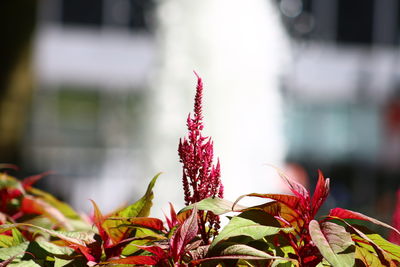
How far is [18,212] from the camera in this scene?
1.79 meters

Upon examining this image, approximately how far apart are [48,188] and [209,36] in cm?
283

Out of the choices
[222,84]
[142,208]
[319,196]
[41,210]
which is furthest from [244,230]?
[222,84]

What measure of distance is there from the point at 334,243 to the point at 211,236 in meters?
0.26

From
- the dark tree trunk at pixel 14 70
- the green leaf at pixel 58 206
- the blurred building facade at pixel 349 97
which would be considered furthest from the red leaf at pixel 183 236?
the blurred building facade at pixel 349 97

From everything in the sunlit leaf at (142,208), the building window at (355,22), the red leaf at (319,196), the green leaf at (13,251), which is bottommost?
the building window at (355,22)

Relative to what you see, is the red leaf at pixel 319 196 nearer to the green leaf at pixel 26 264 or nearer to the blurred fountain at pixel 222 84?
the green leaf at pixel 26 264

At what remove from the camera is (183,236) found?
1.25 m

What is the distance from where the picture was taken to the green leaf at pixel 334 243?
1166 mm

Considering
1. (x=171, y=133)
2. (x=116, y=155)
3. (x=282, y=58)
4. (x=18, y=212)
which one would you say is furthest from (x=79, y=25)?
(x=18, y=212)

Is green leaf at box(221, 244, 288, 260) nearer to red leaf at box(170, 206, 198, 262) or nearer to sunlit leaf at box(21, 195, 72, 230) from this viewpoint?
red leaf at box(170, 206, 198, 262)

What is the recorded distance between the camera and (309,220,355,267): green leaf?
1.17 meters

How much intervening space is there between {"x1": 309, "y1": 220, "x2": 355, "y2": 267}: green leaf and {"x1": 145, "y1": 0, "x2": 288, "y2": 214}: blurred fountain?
6955 millimetres

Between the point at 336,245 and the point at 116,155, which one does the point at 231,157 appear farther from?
the point at 116,155

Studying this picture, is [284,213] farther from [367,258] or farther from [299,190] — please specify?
[367,258]
